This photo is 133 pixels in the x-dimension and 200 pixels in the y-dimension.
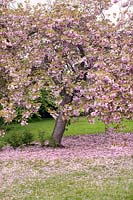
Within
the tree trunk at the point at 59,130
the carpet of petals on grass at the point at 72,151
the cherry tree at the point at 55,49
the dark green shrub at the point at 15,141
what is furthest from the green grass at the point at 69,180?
the tree trunk at the point at 59,130

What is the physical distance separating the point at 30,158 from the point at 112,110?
284 inches

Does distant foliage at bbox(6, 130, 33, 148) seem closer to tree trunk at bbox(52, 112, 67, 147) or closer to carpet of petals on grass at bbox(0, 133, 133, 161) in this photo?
carpet of petals on grass at bbox(0, 133, 133, 161)

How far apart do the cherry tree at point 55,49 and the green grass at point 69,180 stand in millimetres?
2558

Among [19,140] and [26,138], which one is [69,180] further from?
[26,138]

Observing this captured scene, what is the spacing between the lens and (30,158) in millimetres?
14773

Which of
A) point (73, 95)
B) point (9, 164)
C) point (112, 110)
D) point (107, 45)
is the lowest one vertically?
point (9, 164)

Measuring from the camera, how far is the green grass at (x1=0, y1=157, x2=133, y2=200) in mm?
9492

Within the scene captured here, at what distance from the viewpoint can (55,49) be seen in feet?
56.0

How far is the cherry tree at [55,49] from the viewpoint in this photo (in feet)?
51.6

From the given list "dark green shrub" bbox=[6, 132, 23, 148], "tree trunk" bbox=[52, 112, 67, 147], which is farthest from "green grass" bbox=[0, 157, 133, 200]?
"tree trunk" bbox=[52, 112, 67, 147]

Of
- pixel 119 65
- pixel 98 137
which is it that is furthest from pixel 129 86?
pixel 98 137

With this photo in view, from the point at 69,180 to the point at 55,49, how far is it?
712 centimetres

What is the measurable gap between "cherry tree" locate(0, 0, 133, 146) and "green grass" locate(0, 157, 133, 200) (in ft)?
8.39

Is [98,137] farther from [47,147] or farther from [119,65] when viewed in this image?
[119,65]
